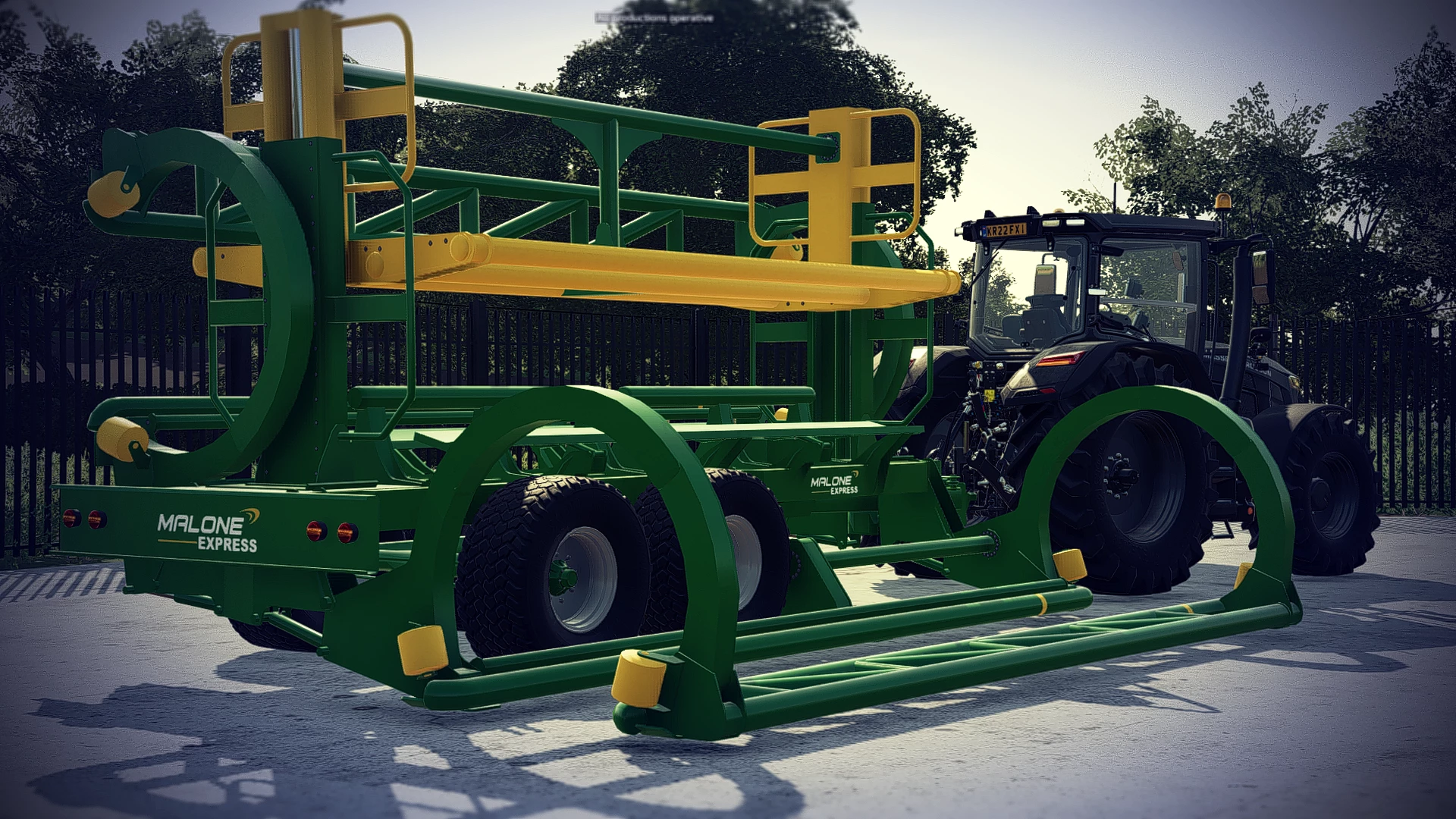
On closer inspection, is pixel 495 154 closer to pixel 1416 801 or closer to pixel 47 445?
pixel 47 445

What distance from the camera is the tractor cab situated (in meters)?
10.6

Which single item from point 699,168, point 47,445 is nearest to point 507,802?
point 47,445

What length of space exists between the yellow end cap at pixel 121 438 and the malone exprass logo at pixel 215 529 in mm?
617

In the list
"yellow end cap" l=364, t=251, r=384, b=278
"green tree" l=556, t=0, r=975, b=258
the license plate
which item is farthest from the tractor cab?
"green tree" l=556, t=0, r=975, b=258

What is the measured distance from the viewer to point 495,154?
96.1 feet

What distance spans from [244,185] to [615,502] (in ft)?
6.99

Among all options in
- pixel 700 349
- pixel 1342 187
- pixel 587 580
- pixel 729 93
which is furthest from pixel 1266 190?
pixel 587 580

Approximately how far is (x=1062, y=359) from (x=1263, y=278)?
1711 millimetres

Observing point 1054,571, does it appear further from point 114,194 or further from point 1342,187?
point 1342,187

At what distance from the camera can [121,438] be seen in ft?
22.7

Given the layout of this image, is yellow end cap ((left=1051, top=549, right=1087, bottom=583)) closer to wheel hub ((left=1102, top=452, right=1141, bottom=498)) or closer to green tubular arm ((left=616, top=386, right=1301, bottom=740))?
green tubular arm ((left=616, top=386, right=1301, bottom=740))

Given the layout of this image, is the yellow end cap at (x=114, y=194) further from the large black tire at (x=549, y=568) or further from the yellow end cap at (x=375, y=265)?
the large black tire at (x=549, y=568)

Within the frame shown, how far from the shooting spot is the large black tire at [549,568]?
245 inches

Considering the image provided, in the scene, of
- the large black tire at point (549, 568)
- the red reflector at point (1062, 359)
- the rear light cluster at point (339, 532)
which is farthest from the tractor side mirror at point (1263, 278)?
the rear light cluster at point (339, 532)
